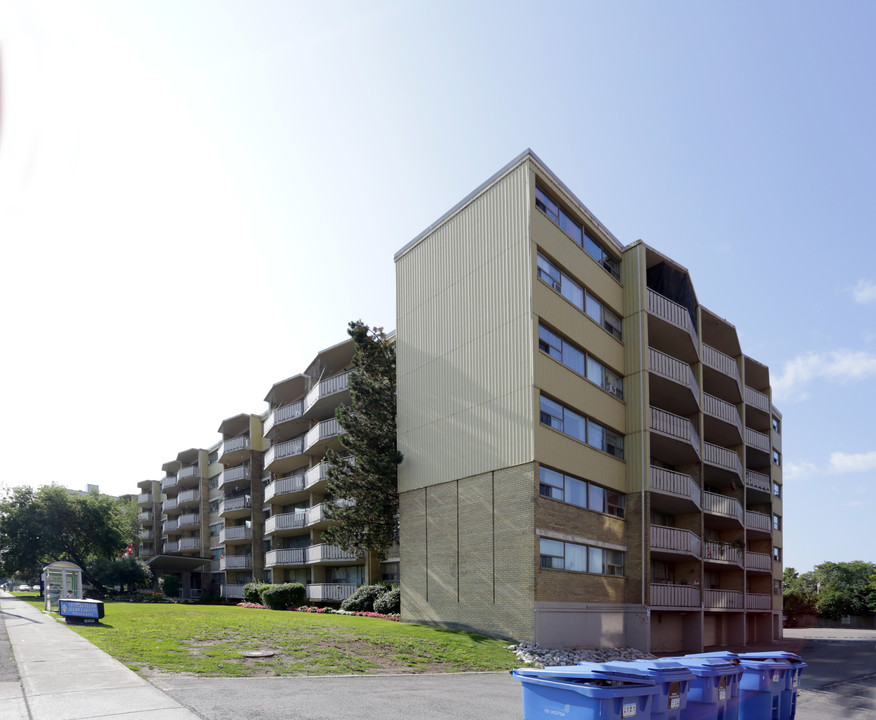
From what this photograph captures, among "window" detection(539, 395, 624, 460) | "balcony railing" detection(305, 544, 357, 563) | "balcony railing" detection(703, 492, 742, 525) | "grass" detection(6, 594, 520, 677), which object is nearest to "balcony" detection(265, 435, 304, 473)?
"balcony railing" detection(305, 544, 357, 563)

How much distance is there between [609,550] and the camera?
2709 cm

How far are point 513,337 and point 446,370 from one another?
4099 millimetres

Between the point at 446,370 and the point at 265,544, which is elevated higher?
the point at 446,370

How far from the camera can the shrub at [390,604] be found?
31.8 m

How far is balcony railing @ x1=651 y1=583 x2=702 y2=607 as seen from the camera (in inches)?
1087

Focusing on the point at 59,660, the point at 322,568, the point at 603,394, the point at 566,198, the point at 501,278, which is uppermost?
the point at 566,198

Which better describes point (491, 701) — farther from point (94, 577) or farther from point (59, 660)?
point (94, 577)

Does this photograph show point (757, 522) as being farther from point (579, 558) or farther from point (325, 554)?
point (325, 554)

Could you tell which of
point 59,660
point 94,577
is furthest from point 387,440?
point 94,577

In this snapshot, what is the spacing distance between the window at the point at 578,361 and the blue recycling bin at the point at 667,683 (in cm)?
1599

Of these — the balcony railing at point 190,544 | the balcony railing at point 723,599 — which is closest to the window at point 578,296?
the balcony railing at point 723,599

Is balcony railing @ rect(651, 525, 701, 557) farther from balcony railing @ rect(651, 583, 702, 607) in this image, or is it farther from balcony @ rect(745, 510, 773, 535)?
balcony @ rect(745, 510, 773, 535)

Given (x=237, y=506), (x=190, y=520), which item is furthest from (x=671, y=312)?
(x=190, y=520)

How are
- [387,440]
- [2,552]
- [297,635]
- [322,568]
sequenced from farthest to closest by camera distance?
[2,552] → [322,568] → [387,440] → [297,635]
